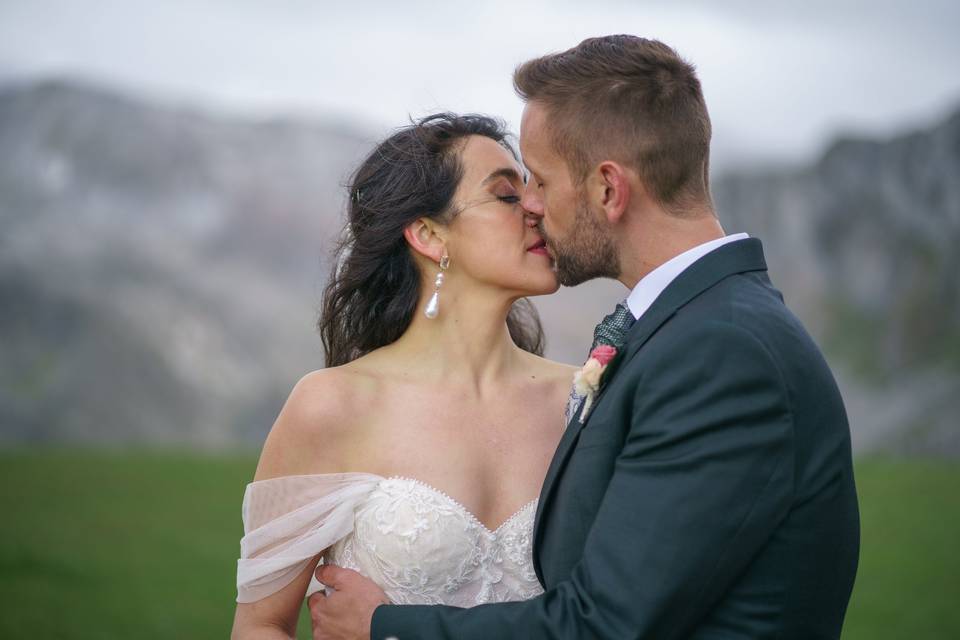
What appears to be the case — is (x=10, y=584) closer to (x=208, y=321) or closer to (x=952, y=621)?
(x=952, y=621)

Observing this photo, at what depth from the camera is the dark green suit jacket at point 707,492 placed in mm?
2340

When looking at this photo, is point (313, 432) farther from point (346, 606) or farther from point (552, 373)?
point (552, 373)

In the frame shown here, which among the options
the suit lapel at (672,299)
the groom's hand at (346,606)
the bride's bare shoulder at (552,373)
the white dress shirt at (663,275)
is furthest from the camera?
the bride's bare shoulder at (552,373)

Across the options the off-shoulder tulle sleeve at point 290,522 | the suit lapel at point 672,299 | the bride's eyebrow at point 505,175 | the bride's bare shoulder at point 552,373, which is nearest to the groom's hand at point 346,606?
the off-shoulder tulle sleeve at point 290,522

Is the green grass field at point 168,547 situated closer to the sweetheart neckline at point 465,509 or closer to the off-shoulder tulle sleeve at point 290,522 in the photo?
the off-shoulder tulle sleeve at point 290,522

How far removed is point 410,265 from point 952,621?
6.31 metres

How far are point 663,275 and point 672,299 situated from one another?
0.15 meters

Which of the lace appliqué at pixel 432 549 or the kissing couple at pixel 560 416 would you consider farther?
the lace appliqué at pixel 432 549

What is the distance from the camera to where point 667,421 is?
2.40 meters

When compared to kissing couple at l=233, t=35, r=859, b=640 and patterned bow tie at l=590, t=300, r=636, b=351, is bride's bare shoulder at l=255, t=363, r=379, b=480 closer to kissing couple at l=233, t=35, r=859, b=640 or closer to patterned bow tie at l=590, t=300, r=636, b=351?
kissing couple at l=233, t=35, r=859, b=640

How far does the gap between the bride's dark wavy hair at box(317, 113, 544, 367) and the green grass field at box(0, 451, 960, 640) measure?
5077 mm

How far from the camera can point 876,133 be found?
20578 mm

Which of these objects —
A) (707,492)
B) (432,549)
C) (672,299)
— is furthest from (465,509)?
(707,492)

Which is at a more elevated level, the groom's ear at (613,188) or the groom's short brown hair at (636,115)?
the groom's short brown hair at (636,115)
